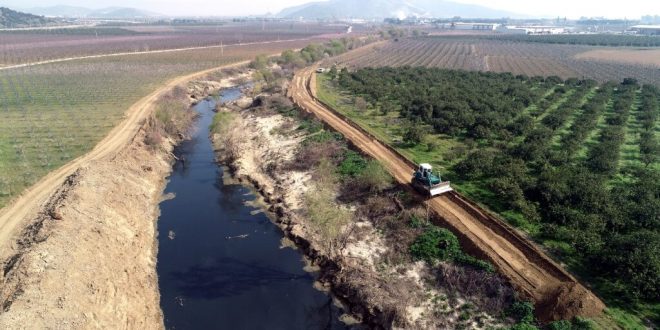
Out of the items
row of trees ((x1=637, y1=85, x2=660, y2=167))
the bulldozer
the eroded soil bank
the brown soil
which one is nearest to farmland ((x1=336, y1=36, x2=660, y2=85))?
the brown soil

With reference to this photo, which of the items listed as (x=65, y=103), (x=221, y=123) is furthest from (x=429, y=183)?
(x=65, y=103)

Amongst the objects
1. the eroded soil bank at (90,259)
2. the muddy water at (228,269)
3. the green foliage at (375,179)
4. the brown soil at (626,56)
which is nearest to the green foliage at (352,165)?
the green foliage at (375,179)

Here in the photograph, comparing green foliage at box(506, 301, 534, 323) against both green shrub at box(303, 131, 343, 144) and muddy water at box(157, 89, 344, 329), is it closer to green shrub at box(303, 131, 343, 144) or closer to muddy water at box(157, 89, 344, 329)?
muddy water at box(157, 89, 344, 329)

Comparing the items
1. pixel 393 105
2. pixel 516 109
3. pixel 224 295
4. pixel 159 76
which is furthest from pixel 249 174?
pixel 159 76

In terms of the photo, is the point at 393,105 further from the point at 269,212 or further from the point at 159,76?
the point at 159,76

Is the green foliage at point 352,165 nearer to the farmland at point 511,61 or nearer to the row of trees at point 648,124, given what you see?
the row of trees at point 648,124
